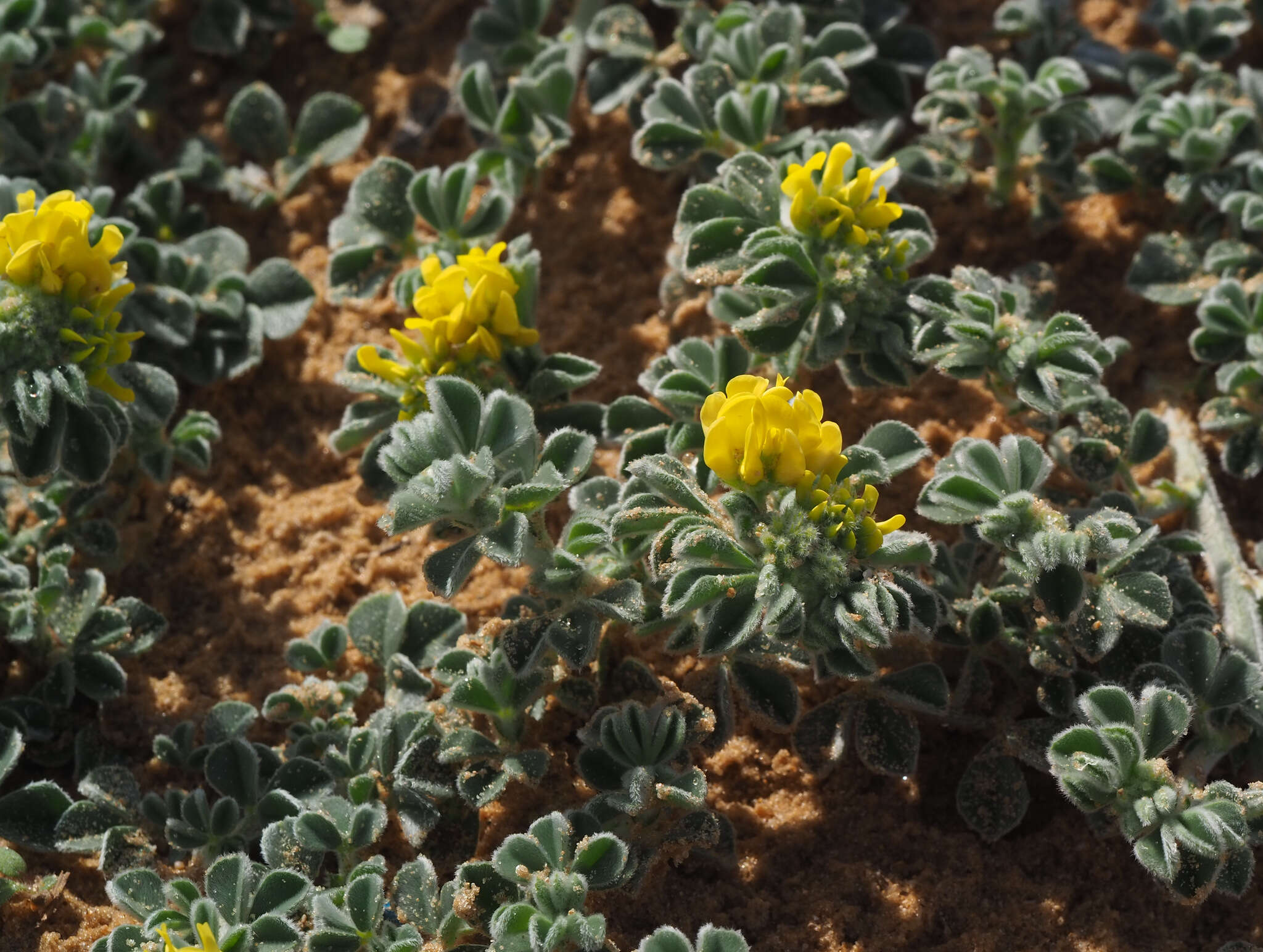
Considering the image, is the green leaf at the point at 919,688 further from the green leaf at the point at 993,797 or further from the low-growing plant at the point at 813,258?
the low-growing plant at the point at 813,258

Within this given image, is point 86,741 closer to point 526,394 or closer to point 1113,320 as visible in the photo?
point 526,394

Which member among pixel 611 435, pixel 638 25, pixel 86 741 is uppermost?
pixel 638 25

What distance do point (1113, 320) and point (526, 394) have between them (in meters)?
1.64

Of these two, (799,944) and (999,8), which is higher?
(999,8)

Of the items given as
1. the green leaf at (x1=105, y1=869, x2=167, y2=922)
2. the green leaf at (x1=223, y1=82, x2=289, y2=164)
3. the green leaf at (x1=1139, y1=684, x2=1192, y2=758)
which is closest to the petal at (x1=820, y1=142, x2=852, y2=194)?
the green leaf at (x1=1139, y1=684, x2=1192, y2=758)

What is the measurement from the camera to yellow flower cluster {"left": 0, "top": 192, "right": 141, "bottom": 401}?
9.13 ft

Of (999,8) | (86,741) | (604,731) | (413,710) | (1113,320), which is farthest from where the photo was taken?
(999,8)

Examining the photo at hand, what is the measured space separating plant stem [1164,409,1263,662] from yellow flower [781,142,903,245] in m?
0.99

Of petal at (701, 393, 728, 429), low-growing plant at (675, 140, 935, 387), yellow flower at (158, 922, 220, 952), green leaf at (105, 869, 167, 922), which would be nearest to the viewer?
yellow flower at (158, 922, 220, 952)

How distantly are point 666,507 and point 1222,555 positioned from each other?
144 centimetres

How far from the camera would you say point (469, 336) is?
2969 millimetres

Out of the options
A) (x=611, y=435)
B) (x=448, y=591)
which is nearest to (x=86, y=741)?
(x=448, y=591)

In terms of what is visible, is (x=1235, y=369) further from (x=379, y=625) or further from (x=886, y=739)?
(x=379, y=625)

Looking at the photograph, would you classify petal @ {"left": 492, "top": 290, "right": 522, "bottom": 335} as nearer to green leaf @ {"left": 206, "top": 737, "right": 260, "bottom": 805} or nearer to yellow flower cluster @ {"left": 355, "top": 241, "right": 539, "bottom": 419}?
yellow flower cluster @ {"left": 355, "top": 241, "right": 539, "bottom": 419}
